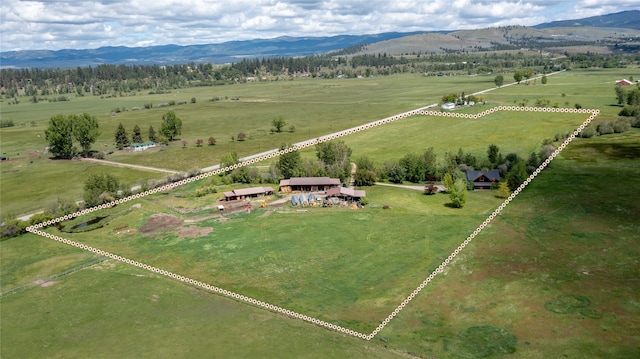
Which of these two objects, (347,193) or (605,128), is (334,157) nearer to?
(347,193)

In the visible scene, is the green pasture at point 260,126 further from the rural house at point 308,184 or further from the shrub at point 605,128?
the rural house at point 308,184

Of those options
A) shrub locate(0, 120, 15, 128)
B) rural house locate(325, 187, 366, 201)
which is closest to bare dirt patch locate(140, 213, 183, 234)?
rural house locate(325, 187, 366, 201)

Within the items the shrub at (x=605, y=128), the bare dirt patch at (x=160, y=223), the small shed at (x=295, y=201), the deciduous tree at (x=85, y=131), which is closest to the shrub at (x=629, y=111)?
the shrub at (x=605, y=128)

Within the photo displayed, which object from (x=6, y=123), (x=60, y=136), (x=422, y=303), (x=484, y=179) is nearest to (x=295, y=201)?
(x=484, y=179)

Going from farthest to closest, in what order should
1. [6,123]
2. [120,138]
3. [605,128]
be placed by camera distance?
[6,123] < [120,138] < [605,128]

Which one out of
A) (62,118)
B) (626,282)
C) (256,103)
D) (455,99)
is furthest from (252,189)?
(256,103)

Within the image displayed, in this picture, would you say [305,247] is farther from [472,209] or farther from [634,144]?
[634,144]
